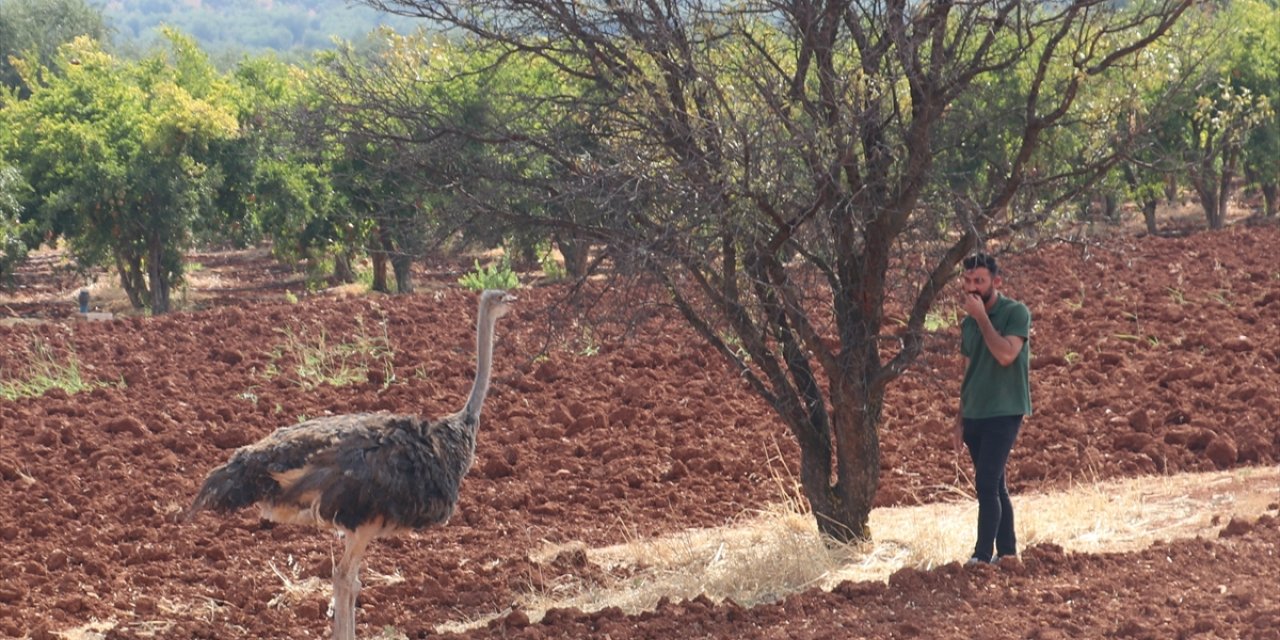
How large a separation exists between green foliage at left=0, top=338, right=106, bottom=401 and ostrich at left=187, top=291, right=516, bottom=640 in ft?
24.4

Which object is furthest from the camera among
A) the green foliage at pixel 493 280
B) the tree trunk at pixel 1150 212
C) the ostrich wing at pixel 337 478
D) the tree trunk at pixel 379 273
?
the tree trunk at pixel 1150 212

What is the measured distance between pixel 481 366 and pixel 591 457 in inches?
147

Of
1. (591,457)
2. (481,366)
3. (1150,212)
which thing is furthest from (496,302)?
(1150,212)

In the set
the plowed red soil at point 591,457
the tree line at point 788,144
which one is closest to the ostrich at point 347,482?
the plowed red soil at point 591,457

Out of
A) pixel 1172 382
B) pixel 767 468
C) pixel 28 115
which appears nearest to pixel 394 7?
pixel 767 468

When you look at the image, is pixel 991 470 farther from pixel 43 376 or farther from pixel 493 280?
pixel 493 280

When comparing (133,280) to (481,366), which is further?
(133,280)

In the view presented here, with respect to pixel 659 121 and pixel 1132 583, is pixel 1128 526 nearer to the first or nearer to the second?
pixel 1132 583

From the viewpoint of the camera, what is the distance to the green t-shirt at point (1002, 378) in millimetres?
7863

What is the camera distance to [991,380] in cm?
794

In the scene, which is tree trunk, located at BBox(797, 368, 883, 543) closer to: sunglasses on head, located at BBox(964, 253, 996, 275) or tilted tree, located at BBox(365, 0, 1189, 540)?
tilted tree, located at BBox(365, 0, 1189, 540)

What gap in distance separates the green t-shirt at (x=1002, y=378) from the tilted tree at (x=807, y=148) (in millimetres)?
388

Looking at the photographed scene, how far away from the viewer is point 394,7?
8609mm

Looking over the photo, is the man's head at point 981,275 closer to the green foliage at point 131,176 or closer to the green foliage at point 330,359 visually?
the green foliage at point 330,359
